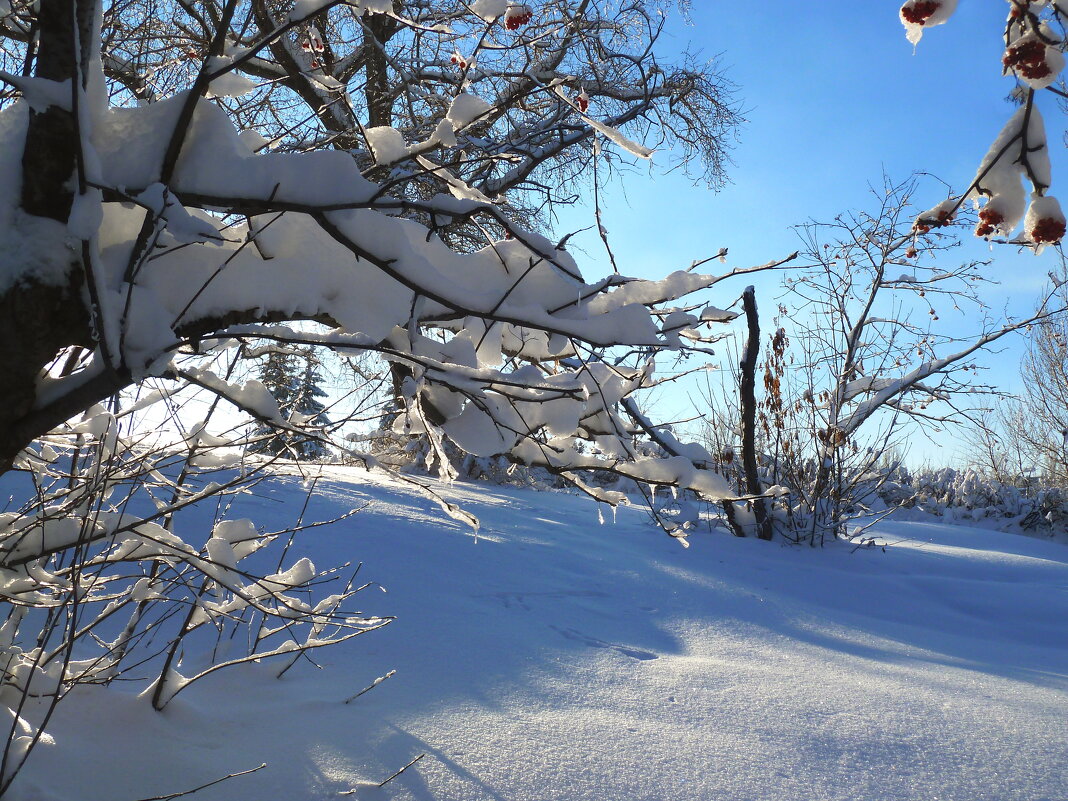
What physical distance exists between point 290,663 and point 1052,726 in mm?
2044

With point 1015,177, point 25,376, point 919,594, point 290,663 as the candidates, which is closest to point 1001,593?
point 919,594

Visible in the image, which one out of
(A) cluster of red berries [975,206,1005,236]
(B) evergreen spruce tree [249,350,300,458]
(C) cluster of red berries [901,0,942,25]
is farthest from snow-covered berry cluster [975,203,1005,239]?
(B) evergreen spruce tree [249,350,300,458]

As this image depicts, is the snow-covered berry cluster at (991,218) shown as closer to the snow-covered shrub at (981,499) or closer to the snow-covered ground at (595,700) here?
the snow-covered ground at (595,700)

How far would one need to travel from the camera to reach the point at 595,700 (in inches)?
71.5

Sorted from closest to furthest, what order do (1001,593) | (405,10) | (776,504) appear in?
(1001,593), (776,504), (405,10)

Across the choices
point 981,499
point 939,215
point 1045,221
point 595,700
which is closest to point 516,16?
point 939,215

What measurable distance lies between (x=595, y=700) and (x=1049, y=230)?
4.82ft

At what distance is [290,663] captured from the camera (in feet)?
6.17

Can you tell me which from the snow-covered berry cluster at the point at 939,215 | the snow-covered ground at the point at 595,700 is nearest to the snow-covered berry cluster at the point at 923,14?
the snow-covered berry cluster at the point at 939,215

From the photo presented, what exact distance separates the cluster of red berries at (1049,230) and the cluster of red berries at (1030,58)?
242mm

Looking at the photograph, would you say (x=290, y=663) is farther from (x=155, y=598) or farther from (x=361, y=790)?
(x=361, y=790)

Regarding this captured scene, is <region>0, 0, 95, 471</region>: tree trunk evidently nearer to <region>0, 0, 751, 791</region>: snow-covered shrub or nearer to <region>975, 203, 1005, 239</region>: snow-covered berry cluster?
<region>0, 0, 751, 791</region>: snow-covered shrub

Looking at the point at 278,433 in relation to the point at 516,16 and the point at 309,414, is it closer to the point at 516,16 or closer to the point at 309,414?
the point at 309,414

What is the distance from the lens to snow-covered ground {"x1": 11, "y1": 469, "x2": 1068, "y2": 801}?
140 cm
